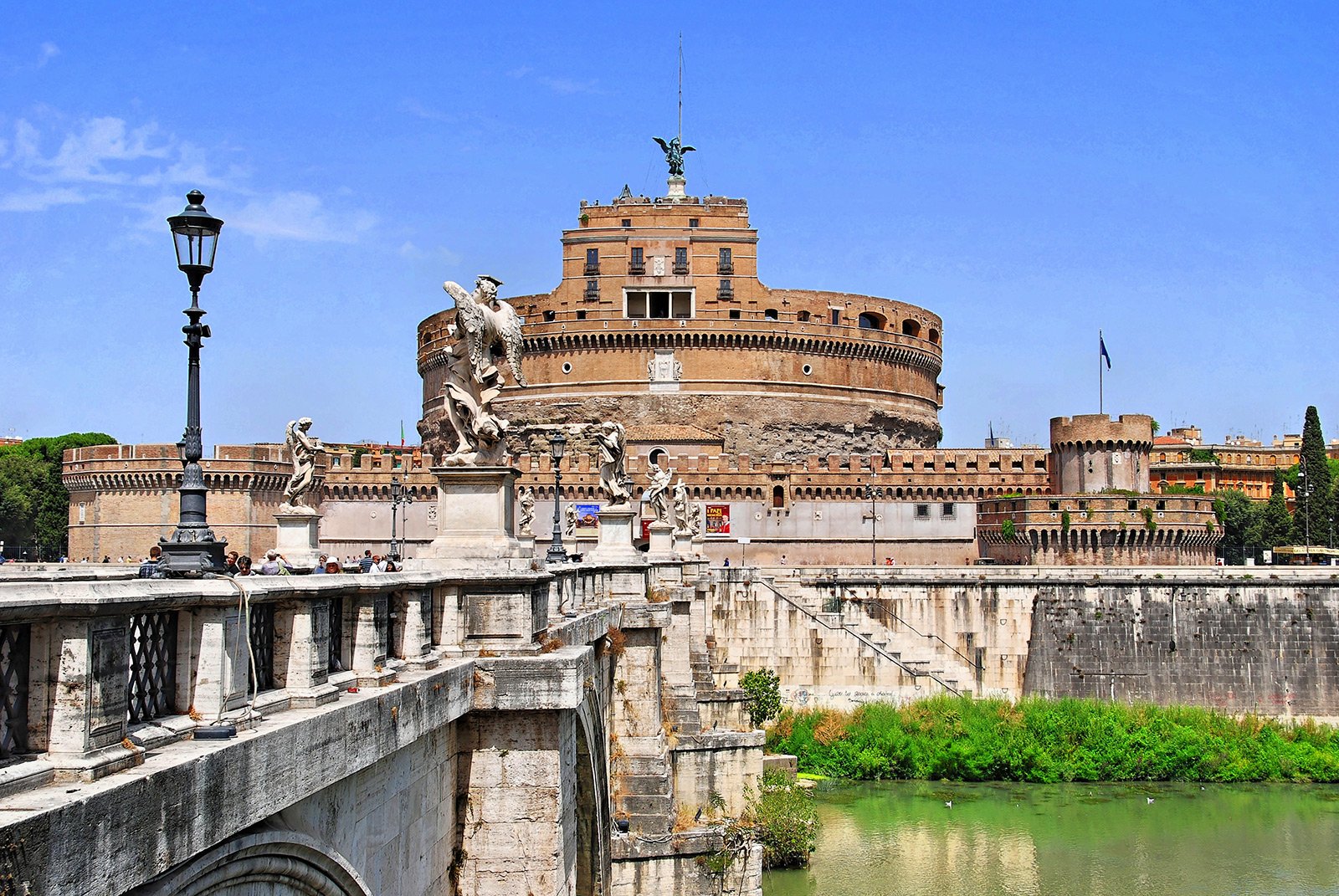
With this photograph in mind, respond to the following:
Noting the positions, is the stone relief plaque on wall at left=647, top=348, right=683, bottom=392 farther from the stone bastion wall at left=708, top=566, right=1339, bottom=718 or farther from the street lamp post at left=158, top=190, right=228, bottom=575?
the street lamp post at left=158, top=190, right=228, bottom=575

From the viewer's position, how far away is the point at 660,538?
2927cm

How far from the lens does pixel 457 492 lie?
9633 mm

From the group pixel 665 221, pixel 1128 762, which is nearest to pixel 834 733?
pixel 1128 762

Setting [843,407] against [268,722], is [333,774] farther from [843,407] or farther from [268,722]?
[843,407]

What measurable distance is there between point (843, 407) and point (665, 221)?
13671mm

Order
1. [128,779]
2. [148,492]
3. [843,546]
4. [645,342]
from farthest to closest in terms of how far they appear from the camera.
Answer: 1. [645,342]
2. [843,546]
3. [148,492]
4. [128,779]

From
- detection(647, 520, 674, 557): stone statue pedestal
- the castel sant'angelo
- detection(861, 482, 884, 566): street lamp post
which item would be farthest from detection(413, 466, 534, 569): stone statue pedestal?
detection(861, 482, 884, 566): street lamp post

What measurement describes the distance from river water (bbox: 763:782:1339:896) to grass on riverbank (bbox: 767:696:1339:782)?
83cm

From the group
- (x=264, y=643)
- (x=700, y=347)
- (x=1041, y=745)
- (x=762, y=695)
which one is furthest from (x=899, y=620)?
(x=264, y=643)

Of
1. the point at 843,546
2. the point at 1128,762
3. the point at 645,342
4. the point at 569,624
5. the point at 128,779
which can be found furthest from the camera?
the point at 645,342

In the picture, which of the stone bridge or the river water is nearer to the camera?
the stone bridge

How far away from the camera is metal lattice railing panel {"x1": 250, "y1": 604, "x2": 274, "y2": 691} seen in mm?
5152

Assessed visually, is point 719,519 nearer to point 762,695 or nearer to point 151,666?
point 762,695

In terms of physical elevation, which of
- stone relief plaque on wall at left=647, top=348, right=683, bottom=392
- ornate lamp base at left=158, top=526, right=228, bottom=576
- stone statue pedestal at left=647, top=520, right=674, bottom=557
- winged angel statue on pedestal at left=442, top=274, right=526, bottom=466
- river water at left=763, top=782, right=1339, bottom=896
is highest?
stone relief plaque on wall at left=647, top=348, right=683, bottom=392
